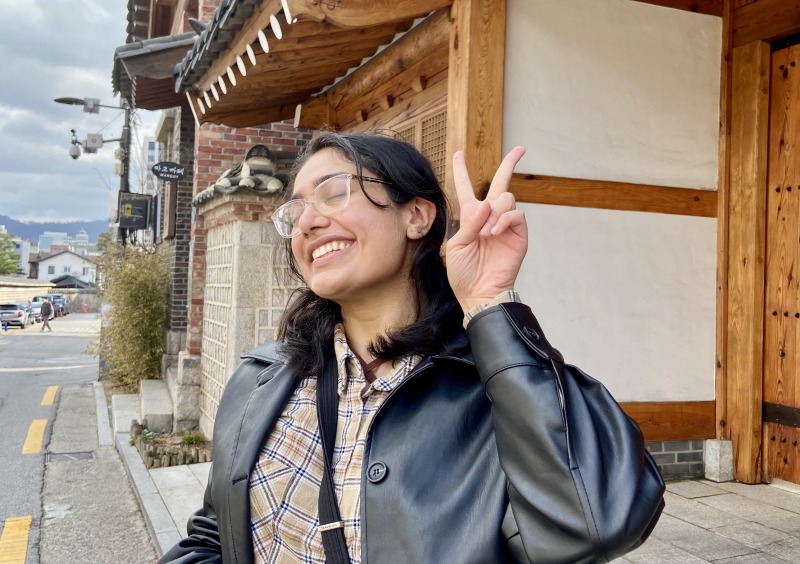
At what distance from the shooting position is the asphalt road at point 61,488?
5.12m

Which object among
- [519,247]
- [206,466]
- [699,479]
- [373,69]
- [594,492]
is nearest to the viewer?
[594,492]

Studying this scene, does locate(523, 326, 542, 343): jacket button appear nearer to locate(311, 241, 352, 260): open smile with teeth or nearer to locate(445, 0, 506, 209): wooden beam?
locate(311, 241, 352, 260): open smile with teeth

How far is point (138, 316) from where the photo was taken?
11406mm

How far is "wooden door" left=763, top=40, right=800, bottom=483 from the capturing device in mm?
4168

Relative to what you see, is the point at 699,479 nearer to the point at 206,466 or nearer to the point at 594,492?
the point at 594,492

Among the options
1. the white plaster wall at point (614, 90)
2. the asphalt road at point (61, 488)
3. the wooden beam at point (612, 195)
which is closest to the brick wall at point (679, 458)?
the wooden beam at point (612, 195)

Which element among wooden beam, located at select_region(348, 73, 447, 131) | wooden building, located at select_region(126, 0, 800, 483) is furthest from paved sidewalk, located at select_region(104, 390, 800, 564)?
wooden beam, located at select_region(348, 73, 447, 131)

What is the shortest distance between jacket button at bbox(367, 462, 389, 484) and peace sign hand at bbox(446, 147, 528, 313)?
1.16 feet

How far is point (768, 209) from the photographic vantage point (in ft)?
14.1

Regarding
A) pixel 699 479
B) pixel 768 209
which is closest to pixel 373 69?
pixel 768 209

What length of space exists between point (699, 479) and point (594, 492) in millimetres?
3724

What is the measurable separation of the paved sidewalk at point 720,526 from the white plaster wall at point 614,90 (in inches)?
75.0

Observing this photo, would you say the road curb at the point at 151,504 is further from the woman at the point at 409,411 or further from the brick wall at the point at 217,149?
the woman at the point at 409,411

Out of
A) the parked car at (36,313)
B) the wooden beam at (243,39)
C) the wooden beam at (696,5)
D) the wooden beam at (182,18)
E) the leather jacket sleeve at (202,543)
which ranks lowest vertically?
the parked car at (36,313)
